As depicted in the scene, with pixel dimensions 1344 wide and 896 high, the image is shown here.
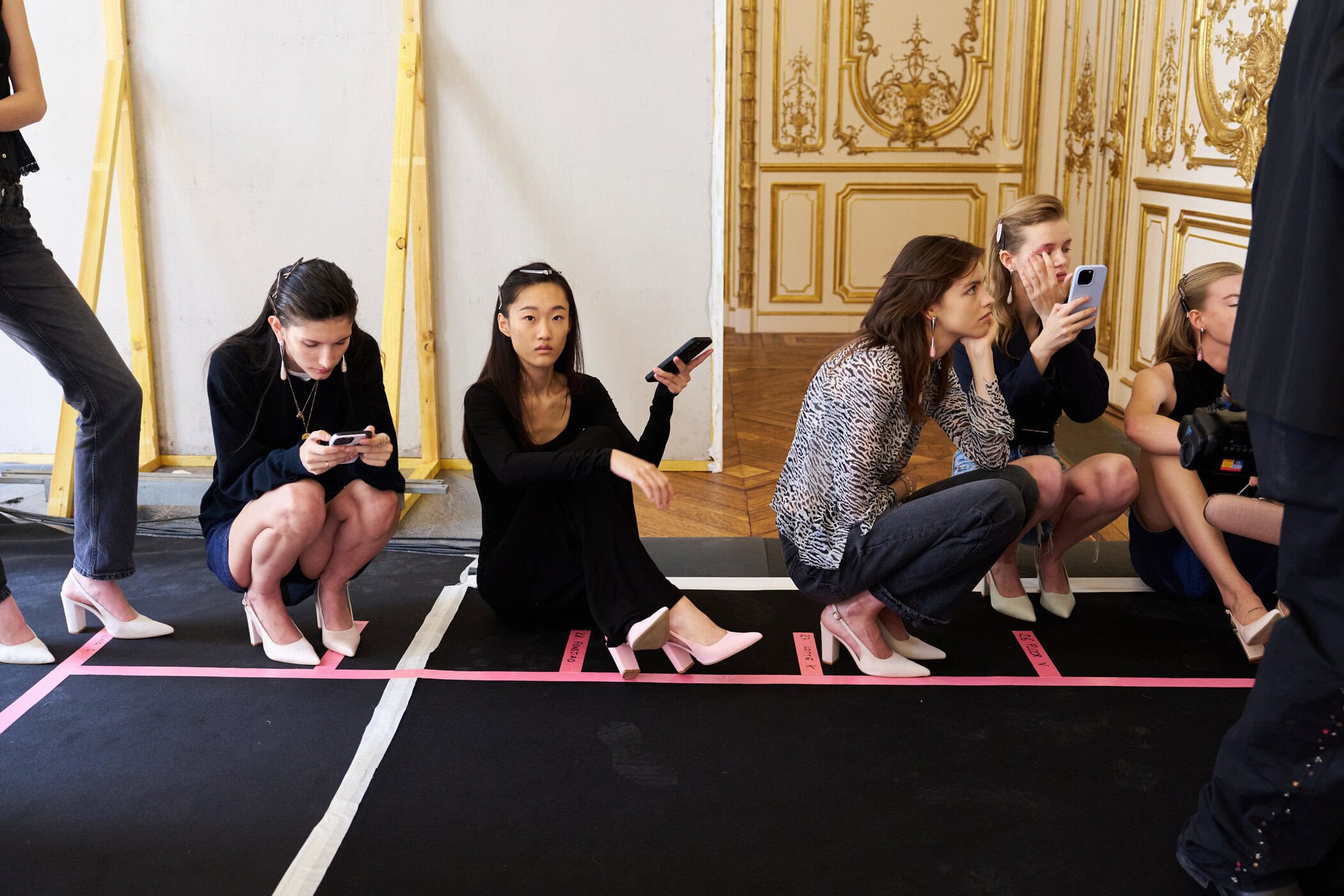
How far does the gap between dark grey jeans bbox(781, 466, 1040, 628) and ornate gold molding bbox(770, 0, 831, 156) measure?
15.6 ft

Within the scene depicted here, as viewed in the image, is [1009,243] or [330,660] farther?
[1009,243]

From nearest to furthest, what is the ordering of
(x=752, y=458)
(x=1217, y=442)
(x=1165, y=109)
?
(x=1217, y=442), (x=752, y=458), (x=1165, y=109)

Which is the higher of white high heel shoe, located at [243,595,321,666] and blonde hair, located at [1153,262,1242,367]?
blonde hair, located at [1153,262,1242,367]

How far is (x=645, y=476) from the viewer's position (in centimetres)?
205

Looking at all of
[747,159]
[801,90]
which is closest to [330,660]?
[747,159]

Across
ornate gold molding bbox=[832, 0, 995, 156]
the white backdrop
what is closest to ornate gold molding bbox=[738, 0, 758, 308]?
ornate gold molding bbox=[832, 0, 995, 156]

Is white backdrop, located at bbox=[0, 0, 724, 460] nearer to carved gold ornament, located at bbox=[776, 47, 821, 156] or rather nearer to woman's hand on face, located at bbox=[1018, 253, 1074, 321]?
woman's hand on face, located at bbox=[1018, 253, 1074, 321]

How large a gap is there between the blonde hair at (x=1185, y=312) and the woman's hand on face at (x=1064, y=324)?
227 mm

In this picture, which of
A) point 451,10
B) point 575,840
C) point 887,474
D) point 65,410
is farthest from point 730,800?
point 451,10

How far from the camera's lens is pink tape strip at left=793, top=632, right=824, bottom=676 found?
7.51 ft

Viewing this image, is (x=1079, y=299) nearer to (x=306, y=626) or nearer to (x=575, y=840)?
(x=575, y=840)

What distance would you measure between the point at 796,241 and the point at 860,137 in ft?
2.28

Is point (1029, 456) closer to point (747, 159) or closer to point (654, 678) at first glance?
point (654, 678)

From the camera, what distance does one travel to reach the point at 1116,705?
6.97ft
